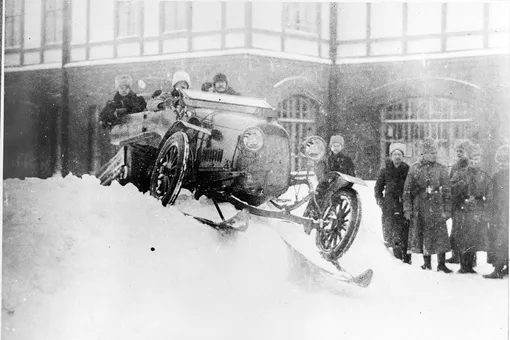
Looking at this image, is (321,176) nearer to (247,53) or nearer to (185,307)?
(247,53)

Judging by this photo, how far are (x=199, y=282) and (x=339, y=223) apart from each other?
Answer: 89 cm

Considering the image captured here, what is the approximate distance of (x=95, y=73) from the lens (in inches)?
123

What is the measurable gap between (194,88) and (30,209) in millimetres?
1196

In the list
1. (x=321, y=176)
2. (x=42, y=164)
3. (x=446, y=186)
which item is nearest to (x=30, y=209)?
(x=42, y=164)

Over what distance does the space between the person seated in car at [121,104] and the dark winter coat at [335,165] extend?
3.69 ft

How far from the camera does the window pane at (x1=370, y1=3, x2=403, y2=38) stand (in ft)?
9.80

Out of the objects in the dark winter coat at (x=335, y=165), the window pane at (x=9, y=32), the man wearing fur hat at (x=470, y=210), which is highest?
the window pane at (x=9, y=32)

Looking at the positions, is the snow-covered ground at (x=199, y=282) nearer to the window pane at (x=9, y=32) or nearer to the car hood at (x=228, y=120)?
the car hood at (x=228, y=120)

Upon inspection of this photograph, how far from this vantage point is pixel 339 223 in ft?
9.64

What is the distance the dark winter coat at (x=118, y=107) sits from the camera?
9.89 ft

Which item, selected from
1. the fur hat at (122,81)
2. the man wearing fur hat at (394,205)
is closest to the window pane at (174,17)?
the fur hat at (122,81)

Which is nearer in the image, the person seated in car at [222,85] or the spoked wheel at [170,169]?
the spoked wheel at [170,169]

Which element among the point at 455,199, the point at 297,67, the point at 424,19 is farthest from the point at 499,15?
the point at 297,67

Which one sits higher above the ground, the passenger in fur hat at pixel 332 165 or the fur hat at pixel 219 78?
the fur hat at pixel 219 78
